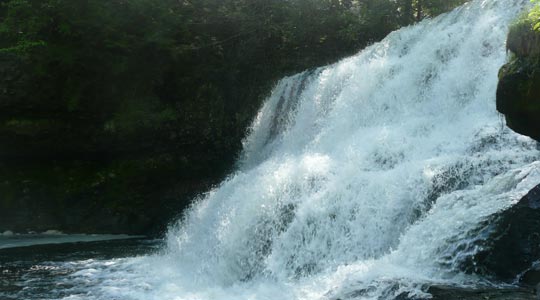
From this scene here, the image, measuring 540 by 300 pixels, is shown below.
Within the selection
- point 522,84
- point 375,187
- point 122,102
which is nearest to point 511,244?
point 522,84

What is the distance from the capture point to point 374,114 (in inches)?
438

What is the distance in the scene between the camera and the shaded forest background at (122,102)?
1409cm

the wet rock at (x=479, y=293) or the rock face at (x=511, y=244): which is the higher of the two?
the rock face at (x=511, y=244)

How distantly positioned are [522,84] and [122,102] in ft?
36.2

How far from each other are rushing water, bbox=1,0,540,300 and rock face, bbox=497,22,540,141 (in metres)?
0.61

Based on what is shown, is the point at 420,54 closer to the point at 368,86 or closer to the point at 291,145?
the point at 368,86

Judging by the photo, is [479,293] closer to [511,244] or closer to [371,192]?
[511,244]

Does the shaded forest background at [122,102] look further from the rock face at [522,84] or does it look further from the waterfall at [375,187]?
the rock face at [522,84]

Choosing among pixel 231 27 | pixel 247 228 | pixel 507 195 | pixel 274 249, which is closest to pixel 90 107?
pixel 231 27

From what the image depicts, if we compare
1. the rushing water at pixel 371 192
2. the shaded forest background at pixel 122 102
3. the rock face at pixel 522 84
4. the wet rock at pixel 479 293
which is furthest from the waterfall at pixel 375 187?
the shaded forest background at pixel 122 102

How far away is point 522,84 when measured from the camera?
6.18 m

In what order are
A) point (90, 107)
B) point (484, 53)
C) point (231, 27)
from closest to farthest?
point (484, 53), point (90, 107), point (231, 27)

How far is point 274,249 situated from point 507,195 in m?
3.48

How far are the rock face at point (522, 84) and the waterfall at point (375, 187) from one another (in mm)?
601
